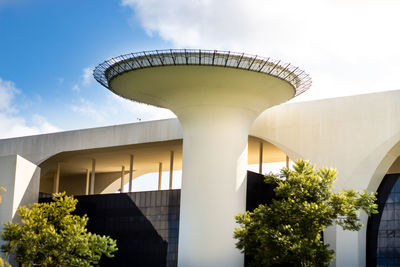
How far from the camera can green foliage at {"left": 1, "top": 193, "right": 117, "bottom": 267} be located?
3006 centimetres

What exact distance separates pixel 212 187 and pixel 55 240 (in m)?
10.1

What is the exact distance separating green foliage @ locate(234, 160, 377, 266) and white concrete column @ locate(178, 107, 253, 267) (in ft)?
20.5

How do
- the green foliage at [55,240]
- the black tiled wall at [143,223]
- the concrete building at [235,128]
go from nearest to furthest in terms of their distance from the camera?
1. the green foliage at [55,240]
2. the concrete building at [235,128]
3. the black tiled wall at [143,223]

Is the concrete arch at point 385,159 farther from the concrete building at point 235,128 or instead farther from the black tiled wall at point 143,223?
the black tiled wall at point 143,223

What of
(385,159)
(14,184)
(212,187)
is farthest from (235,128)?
(14,184)

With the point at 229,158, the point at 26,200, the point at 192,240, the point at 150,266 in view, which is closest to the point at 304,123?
the point at 229,158

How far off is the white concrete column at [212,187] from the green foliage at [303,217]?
20.5 feet

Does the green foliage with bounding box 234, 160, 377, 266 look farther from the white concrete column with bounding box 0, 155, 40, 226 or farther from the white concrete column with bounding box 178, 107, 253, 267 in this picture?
the white concrete column with bounding box 0, 155, 40, 226

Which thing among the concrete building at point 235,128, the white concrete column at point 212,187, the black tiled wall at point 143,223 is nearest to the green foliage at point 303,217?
the white concrete column at point 212,187

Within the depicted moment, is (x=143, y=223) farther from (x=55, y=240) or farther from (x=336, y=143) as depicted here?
(x=55, y=240)

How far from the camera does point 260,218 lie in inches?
1192

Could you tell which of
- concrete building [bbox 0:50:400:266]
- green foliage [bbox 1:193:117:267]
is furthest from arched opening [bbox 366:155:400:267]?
green foliage [bbox 1:193:117:267]

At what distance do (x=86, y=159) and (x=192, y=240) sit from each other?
22981mm

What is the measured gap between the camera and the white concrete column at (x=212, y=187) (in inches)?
1426
